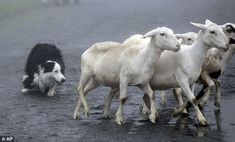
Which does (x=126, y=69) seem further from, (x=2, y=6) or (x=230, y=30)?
(x=2, y=6)

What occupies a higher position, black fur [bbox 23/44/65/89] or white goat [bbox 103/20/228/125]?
white goat [bbox 103/20/228/125]

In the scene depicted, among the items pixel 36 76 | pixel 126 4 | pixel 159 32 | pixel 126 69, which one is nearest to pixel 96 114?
pixel 126 69

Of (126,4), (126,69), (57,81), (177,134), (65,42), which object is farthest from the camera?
(126,4)

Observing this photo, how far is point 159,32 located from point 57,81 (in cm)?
457

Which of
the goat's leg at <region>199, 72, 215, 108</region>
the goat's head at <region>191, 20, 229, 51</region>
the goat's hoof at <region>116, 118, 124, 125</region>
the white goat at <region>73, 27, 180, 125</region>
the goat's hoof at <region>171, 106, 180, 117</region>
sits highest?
the goat's head at <region>191, 20, 229, 51</region>

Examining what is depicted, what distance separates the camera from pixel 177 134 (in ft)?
37.9

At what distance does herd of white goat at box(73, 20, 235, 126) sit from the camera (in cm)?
1212

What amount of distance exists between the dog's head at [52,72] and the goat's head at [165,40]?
436 centimetres

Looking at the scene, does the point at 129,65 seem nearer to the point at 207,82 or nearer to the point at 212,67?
the point at 207,82

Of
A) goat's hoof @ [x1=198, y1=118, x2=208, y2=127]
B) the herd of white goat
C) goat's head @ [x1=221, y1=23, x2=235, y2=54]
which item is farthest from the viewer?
goat's head @ [x1=221, y1=23, x2=235, y2=54]

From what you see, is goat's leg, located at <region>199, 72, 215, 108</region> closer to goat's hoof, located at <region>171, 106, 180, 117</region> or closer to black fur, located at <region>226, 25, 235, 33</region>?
goat's hoof, located at <region>171, 106, 180, 117</region>

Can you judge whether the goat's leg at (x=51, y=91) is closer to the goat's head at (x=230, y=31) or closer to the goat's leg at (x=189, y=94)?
the goat's leg at (x=189, y=94)

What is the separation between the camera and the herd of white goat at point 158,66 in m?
12.1

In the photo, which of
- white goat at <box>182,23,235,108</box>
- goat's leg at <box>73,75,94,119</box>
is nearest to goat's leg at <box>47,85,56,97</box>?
goat's leg at <box>73,75,94,119</box>
